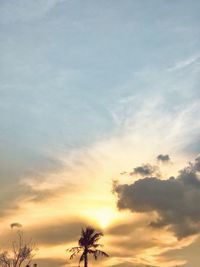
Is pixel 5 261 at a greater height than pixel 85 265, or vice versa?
pixel 5 261

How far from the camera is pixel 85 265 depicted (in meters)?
77.8

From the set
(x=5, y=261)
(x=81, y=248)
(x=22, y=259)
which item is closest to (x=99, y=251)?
(x=81, y=248)

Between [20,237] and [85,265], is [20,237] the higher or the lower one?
the higher one

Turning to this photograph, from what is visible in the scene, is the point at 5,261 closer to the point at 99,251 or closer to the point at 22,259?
the point at 22,259

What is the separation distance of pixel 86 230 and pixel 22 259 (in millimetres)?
24979

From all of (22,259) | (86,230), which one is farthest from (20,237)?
(86,230)

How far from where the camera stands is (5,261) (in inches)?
3935

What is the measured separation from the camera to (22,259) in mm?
96688

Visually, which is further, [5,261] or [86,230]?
[5,261]

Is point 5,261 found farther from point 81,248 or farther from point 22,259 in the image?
point 81,248

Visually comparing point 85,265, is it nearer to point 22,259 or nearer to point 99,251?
point 99,251

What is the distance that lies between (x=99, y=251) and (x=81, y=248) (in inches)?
147

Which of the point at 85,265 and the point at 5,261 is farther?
the point at 5,261

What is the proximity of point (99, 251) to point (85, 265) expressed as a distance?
13.0 feet
